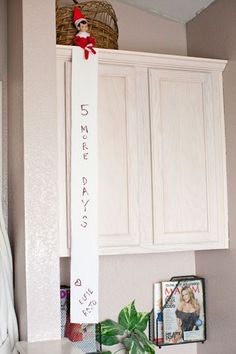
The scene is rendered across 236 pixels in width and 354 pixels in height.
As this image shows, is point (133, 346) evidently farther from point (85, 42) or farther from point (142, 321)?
point (85, 42)

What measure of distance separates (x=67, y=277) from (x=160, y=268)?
49cm

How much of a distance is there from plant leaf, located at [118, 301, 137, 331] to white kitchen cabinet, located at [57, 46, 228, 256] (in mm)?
394

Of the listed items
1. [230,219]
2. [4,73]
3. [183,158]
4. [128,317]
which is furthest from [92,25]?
[128,317]

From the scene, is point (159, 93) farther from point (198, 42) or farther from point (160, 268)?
point (160, 268)

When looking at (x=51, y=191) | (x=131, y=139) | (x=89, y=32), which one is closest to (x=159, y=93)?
(x=131, y=139)

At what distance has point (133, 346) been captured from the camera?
2.23 m

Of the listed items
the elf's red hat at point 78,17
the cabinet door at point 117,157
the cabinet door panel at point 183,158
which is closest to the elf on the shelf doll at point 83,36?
the elf's red hat at point 78,17

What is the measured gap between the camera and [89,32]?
7.02ft

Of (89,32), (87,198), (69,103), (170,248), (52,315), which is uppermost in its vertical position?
(89,32)

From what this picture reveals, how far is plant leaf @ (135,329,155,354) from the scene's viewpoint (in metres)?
2.21

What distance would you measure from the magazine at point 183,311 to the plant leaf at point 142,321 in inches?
4.0

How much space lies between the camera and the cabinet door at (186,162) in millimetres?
2191

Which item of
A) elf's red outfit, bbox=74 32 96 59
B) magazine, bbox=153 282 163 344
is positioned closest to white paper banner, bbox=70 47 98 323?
elf's red outfit, bbox=74 32 96 59

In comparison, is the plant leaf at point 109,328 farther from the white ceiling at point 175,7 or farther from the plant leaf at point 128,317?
the white ceiling at point 175,7
